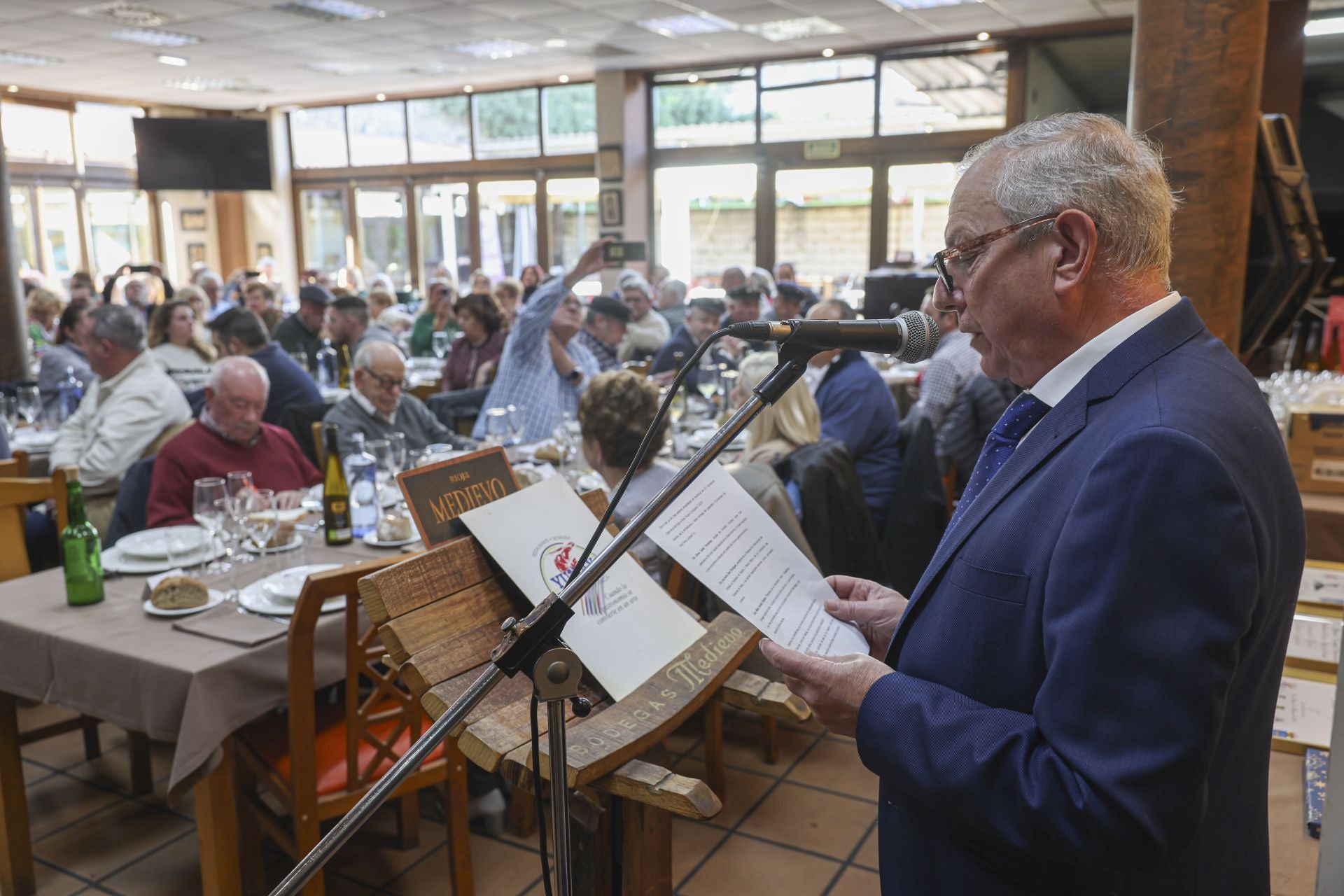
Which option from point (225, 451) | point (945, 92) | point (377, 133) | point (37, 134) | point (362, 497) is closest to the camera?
point (362, 497)

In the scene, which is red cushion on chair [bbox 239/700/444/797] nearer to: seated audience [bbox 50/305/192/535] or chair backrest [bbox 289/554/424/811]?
chair backrest [bbox 289/554/424/811]

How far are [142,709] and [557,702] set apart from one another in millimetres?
1414

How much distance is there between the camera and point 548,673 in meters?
1.02

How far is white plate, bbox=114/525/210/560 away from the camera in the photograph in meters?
2.57

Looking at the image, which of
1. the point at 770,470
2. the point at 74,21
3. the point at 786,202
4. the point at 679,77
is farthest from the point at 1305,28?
the point at 74,21

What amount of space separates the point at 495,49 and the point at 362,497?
8680 millimetres

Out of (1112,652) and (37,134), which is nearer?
(1112,652)

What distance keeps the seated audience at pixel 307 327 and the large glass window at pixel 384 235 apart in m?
7.20

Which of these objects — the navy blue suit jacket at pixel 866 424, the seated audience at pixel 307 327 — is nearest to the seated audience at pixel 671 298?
the seated audience at pixel 307 327

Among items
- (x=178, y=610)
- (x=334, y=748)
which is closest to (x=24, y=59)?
(x=178, y=610)

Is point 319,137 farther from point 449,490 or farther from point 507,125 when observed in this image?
point 449,490

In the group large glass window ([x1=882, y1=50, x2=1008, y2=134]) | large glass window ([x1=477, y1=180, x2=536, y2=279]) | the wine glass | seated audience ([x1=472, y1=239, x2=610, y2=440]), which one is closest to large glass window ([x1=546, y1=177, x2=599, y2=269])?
large glass window ([x1=477, y1=180, x2=536, y2=279])

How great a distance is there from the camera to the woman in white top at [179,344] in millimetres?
5547

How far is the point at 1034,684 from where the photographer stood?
3.08ft
